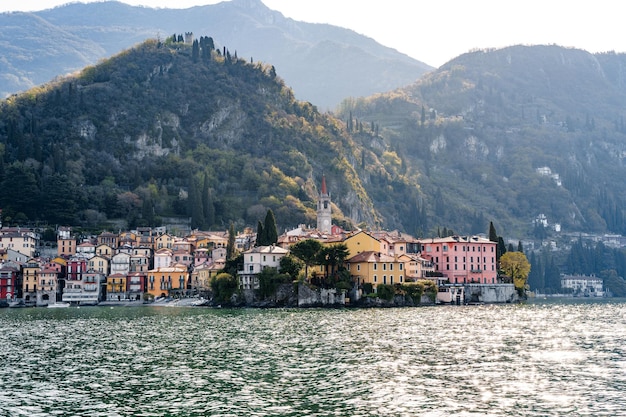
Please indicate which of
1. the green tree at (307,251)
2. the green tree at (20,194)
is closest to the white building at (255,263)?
the green tree at (307,251)

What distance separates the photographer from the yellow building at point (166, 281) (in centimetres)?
12639

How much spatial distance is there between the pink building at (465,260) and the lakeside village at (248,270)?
15cm

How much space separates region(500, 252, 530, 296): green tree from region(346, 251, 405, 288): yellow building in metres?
27.5

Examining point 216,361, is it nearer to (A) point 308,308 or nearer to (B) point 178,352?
(B) point 178,352

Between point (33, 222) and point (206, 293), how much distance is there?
47.9m

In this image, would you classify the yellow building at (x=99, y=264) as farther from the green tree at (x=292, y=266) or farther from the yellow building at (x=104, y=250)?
the green tree at (x=292, y=266)

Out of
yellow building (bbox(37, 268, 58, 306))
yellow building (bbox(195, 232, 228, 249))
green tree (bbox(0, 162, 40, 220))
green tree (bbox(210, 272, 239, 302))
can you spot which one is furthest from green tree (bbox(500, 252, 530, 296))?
green tree (bbox(0, 162, 40, 220))

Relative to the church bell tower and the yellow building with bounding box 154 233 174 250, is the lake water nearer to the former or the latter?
the yellow building with bounding box 154 233 174 250

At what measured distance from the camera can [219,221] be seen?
6447 inches

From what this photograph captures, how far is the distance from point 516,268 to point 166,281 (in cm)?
5466

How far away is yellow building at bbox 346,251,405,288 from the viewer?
101812 mm

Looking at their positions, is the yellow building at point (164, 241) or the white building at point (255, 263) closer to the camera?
the white building at point (255, 263)

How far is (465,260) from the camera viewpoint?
118875mm

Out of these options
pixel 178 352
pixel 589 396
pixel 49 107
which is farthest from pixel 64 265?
pixel 589 396
